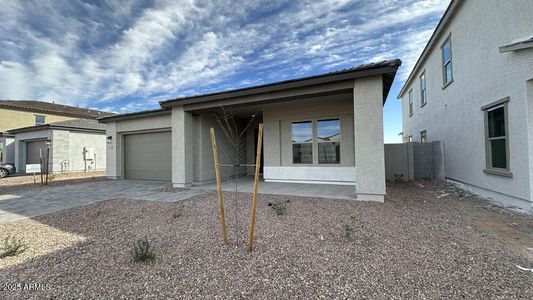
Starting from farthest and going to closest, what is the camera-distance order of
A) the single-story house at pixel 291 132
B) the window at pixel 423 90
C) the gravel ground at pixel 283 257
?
the window at pixel 423 90 < the single-story house at pixel 291 132 < the gravel ground at pixel 283 257

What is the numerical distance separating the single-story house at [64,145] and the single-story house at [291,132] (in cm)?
662

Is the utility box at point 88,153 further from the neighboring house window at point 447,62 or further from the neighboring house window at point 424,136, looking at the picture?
the neighboring house window at point 424,136

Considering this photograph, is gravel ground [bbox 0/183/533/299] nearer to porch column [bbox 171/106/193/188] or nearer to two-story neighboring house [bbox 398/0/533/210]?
two-story neighboring house [bbox 398/0/533/210]

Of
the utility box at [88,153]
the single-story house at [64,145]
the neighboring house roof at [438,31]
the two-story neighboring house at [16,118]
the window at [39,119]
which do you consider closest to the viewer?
the neighboring house roof at [438,31]

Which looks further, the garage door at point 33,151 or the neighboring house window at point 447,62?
the garage door at point 33,151

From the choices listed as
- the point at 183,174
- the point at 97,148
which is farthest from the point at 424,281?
the point at 97,148

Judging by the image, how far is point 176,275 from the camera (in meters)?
2.44

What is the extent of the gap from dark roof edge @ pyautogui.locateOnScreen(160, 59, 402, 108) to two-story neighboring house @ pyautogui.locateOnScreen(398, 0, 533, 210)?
2.51m

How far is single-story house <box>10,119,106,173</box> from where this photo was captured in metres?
14.5

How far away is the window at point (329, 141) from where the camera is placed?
8102 mm

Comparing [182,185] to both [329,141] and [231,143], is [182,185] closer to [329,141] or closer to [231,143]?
[231,143]

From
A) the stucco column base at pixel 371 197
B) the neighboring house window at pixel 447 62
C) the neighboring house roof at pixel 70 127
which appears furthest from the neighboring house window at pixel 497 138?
the neighboring house roof at pixel 70 127

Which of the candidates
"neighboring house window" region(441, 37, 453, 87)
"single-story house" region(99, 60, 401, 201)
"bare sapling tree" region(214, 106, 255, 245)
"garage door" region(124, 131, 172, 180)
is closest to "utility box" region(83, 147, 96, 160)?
"single-story house" region(99, 60, 401, 201)

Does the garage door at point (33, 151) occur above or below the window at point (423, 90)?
below
